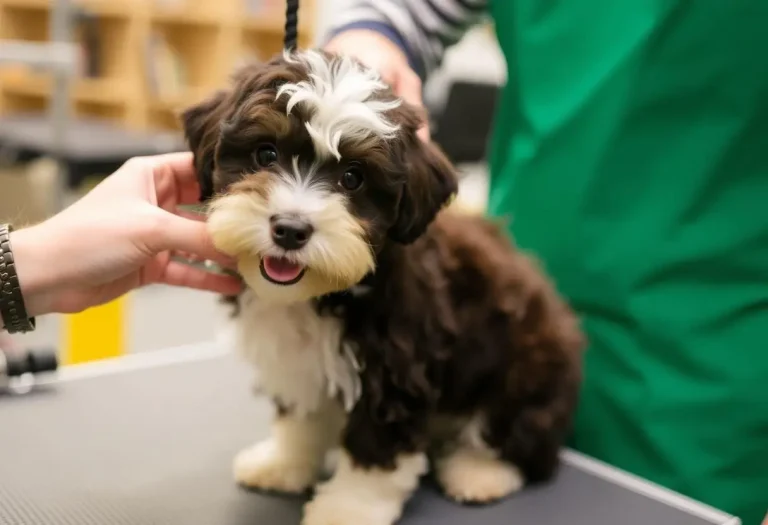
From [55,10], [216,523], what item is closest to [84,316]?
[216,523]

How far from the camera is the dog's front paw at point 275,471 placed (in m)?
1.48

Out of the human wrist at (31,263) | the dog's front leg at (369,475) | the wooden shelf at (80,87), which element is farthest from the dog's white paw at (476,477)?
the wooden shelf at (80,87)

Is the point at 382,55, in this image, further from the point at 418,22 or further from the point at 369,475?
the point at 369,475

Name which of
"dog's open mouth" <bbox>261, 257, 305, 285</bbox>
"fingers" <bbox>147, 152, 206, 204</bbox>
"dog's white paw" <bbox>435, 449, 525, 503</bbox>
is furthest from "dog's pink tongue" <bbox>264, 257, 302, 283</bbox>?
"dog's white paw" <bbox>435, 449, 525, 503</bbox>

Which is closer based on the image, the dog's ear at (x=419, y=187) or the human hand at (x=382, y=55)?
the dog's ear at (x=419, y=187)

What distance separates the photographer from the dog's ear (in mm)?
1225

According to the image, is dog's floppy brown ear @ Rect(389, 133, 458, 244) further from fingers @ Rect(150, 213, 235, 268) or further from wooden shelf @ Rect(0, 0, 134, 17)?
wooden shelf @ Rect(0, 0, 134, 17)

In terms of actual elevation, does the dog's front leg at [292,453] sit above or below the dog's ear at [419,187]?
below

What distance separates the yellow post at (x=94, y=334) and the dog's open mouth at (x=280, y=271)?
54.5 inches

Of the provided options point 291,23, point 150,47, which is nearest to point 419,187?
point 291,23

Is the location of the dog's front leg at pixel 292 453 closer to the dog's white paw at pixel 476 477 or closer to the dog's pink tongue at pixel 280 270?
the dog's white paw at pixel 476 477

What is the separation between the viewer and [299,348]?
134cm

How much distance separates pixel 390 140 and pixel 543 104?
0.71 m

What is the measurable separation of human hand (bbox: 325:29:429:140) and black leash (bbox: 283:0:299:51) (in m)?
0.19
